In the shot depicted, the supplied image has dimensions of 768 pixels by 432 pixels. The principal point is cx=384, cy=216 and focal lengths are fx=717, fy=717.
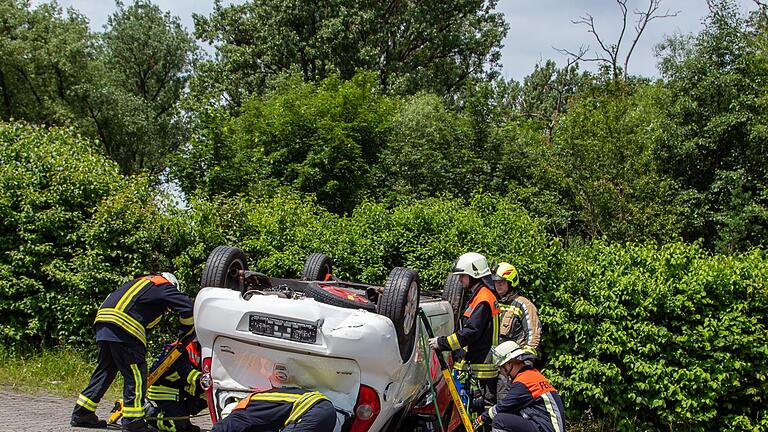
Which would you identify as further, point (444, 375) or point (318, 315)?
point (444, 375)

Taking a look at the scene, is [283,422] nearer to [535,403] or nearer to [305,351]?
[305,351]

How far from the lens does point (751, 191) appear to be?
16.2m

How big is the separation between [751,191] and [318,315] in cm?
1418

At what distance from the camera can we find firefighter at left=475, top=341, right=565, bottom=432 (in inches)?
229

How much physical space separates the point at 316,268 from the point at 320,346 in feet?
10.7

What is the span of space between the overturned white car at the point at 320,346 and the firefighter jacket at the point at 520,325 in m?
2.18

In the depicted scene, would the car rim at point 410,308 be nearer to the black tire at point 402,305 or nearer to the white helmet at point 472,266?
the black tire at point 402,305

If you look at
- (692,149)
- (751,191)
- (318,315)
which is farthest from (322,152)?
(318,315)

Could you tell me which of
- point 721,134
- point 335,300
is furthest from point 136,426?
point 721,134

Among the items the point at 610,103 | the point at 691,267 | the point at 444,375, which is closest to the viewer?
the point at 444,375

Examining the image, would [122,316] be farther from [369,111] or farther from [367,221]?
[369,111]

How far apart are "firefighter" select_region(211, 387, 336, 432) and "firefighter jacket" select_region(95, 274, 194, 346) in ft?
7.42

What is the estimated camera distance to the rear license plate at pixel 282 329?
16.9 feet

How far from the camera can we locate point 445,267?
934cm
